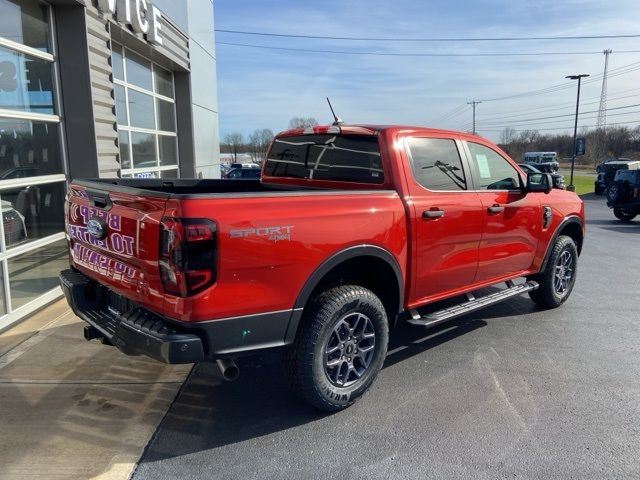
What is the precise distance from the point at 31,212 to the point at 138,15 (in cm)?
359

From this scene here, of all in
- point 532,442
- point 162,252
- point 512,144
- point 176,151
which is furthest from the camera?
point 512,144

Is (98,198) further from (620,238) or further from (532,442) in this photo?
(620,238)

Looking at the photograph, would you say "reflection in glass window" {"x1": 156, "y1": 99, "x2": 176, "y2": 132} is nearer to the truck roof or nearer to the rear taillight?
the truck roof

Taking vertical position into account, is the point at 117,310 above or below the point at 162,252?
below

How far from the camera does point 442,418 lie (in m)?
3.38

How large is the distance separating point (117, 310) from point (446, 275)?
8.30 feet

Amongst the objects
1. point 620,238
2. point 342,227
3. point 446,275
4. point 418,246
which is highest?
point 342,227

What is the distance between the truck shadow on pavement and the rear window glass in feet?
5.12

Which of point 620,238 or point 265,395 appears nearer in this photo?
point 265,395

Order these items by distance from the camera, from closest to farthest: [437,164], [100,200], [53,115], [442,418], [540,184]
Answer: [100,200] → [442,418] → [437,164] → [540,184] → [53,115]

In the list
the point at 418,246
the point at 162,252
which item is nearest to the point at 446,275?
the point at 418,246

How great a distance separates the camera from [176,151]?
1114cm

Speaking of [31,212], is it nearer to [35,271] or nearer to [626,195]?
[35,271]

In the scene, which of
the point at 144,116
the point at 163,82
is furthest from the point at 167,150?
the point at 144,116
